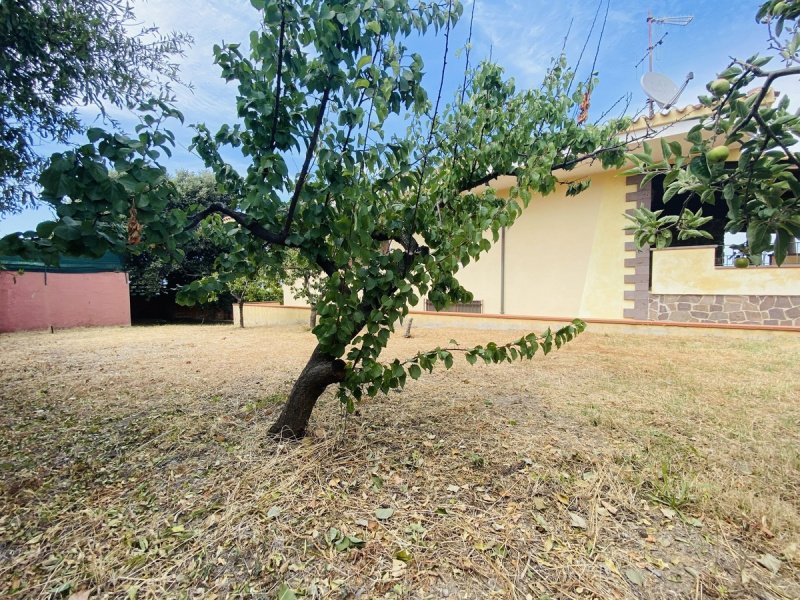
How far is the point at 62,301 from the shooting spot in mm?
10672

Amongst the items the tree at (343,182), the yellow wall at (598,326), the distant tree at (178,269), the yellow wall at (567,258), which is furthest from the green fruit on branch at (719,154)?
the distant tree at (178,269)

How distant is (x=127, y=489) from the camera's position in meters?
1.86

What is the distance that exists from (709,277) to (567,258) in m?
2.55

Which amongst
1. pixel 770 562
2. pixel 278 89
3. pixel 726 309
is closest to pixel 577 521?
pixel 770 562

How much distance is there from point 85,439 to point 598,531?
9.80 feet

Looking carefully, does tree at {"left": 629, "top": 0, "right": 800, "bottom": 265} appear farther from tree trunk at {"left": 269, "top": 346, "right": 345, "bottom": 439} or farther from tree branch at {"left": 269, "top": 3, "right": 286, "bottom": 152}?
tree trunk at {"left": 269, "top": 346, "right": 345, "bottom": 439}

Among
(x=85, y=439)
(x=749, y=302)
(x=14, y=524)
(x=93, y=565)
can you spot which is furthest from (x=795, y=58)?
(x=749, y=302)

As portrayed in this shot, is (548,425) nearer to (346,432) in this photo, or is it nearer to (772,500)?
(772,500)

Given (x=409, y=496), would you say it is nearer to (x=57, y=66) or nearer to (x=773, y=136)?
(x=773, y=136)

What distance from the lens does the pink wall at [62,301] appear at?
9.77m

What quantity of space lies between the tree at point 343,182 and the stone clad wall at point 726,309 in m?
6.10

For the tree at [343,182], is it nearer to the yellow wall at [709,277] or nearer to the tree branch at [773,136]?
the tree branch at [773,136]

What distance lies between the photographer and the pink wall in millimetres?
9766

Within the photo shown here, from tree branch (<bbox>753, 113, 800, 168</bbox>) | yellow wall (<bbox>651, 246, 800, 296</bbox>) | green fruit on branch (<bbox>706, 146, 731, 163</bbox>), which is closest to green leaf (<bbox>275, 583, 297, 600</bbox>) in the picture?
green fruit on branch (<bbox>706, 146, 731, 163</bbox>)
